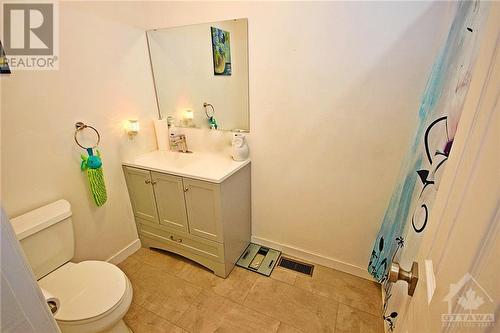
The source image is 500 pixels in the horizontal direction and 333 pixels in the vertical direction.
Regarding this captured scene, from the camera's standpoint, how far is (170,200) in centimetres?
172

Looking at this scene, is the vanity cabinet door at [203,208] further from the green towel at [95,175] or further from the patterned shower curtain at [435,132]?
the patterned shower curtain at [435,132]

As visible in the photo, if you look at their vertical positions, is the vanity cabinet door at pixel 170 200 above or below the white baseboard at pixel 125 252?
above

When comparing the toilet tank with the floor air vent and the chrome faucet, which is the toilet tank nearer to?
the chrome faucet

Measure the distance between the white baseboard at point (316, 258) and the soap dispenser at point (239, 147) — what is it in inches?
32.8

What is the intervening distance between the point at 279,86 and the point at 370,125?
2.16 feet

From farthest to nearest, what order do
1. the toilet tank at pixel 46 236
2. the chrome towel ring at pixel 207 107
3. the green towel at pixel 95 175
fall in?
the chrome towel ring at pixel 207 107 < the green towel at pixel 95 175 < the toilet tank at pixel 46 236

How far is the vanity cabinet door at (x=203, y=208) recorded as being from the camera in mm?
1528

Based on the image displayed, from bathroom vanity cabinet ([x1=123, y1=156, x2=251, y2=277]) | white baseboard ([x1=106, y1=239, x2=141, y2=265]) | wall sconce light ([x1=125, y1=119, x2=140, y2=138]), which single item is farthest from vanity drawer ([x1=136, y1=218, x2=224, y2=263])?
wall sconce light ([x1=125, y1=119, x2=140, y2=138])

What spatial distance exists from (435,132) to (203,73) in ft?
5.24

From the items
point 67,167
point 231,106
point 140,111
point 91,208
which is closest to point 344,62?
point 231,106

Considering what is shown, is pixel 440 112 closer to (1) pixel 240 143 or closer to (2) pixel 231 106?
(1) pixel 240 143

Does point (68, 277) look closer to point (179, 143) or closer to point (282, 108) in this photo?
point (179, 143)

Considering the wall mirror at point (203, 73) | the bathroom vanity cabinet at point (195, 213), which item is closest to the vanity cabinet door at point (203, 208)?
the bathroom vanity cabinet at point (195, 213)

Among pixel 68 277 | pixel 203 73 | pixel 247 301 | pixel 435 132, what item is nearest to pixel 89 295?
pixel 68 277
